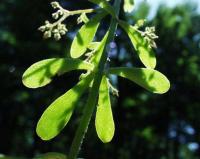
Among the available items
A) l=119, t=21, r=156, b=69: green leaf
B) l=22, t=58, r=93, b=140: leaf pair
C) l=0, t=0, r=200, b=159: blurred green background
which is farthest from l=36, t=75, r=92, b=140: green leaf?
l=0, t=0, r=200, b=159: blurred green background

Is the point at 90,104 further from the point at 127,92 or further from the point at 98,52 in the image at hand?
the point at 127,92

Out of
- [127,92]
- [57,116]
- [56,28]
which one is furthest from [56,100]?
[127,92]

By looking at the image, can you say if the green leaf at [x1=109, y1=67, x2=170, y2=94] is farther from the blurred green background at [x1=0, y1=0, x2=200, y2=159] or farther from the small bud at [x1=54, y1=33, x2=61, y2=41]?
the blurred green background at [x1=0, y1=0, x2=200, y2=159]

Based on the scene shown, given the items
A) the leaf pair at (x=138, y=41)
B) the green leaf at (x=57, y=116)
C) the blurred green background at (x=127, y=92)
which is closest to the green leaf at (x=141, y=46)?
the leaf pair at (x=138, y=41)

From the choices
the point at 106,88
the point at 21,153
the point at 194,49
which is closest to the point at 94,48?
the point at 106,88

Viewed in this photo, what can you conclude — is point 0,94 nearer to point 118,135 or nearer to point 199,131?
point 118,135
